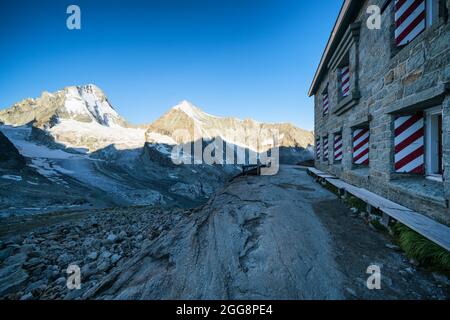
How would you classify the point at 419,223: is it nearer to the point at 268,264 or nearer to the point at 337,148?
the point at 268,264

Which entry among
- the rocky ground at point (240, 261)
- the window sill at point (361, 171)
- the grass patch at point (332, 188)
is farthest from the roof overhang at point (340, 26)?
the rocky ground at point (240, 261)

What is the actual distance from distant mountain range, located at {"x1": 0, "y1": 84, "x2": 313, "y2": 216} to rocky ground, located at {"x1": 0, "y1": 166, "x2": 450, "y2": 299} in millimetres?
16756

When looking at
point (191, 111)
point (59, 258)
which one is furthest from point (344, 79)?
point (191, 111)

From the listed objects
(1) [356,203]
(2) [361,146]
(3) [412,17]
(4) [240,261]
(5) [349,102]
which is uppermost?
Answer: (3) [412,17]

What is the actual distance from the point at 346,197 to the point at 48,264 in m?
7.91

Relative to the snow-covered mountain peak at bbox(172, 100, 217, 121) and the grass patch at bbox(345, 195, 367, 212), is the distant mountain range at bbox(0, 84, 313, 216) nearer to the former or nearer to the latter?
the snow-covered mountain peak at bbox(172, 100, 217, 121)

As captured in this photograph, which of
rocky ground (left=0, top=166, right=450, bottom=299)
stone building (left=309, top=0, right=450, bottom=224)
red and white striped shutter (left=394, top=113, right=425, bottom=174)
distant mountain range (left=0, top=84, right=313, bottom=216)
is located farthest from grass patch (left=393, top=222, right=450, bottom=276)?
distant mountain range (left=0, top=84, right=313, bottom=216)

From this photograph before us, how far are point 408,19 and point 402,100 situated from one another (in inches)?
77.5

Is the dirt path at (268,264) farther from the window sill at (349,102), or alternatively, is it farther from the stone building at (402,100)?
the window sill at (349,102)

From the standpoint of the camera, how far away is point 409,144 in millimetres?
4203

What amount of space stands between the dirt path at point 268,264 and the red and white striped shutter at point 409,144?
6.03 ft

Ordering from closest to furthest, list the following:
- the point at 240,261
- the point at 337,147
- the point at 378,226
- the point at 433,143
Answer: the point at 240,261, the point at 378,226, the point at 433,143, the point at 337,147

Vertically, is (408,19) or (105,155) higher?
(408,19)

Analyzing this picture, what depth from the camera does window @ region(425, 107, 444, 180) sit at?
3844mm
